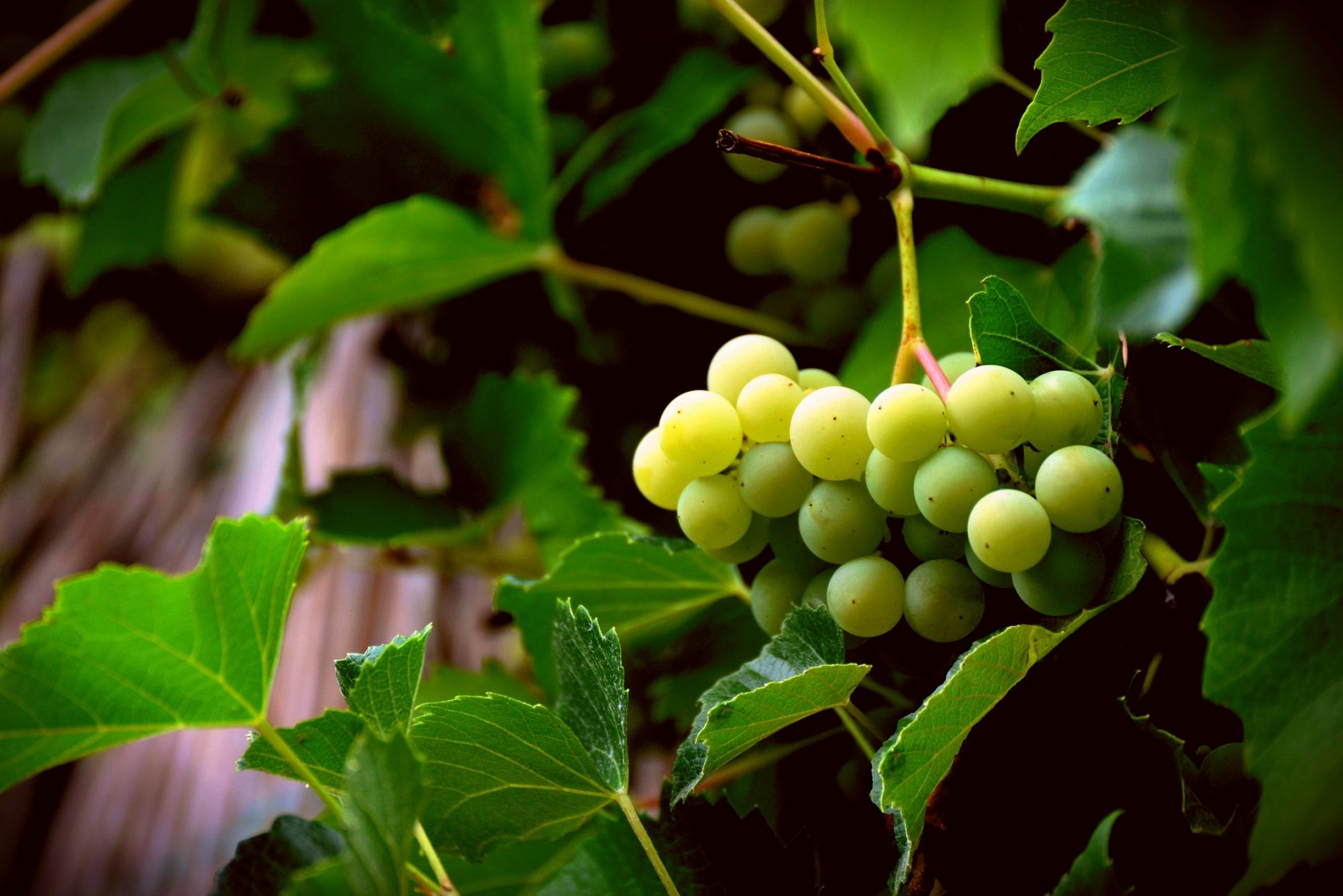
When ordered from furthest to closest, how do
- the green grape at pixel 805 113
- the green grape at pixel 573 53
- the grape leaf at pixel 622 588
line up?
the green grape at pixel 573 53, the green grape at pixel 805 113, the grape leaf at pixel 622 588

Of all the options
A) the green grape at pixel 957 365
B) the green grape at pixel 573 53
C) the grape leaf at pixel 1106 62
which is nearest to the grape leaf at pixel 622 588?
the green grape at pixel 957 365

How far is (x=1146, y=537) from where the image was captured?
0.39m

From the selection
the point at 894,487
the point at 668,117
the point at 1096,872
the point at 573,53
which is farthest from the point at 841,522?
the point at 573,53

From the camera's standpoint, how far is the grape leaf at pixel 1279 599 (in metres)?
0.27

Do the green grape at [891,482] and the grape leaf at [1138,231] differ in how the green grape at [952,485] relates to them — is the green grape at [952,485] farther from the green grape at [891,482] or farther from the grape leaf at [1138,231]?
the grape leaf at [1138,231]

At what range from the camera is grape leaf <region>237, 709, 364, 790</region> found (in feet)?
1.22

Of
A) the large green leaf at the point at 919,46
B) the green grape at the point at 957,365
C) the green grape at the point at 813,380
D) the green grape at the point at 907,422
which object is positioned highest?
the large green leaf at the point at 919,46

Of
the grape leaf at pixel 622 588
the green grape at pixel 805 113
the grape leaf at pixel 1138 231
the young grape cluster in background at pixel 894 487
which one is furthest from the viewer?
the green grape at pixel 805 113

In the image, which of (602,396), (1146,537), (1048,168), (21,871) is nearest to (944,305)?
(1048,168)

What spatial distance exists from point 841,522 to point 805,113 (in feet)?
1.14

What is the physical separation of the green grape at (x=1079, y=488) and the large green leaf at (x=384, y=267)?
0.49 meters

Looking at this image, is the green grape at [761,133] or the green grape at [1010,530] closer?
the green grape at [1010,530]

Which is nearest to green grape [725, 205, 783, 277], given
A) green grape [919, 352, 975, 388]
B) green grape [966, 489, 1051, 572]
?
green grape [919, 352, 975, 388]

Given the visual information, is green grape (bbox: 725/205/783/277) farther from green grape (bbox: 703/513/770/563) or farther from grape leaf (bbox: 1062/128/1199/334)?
grape leaf (bbox: 1062/128/1199/334)
